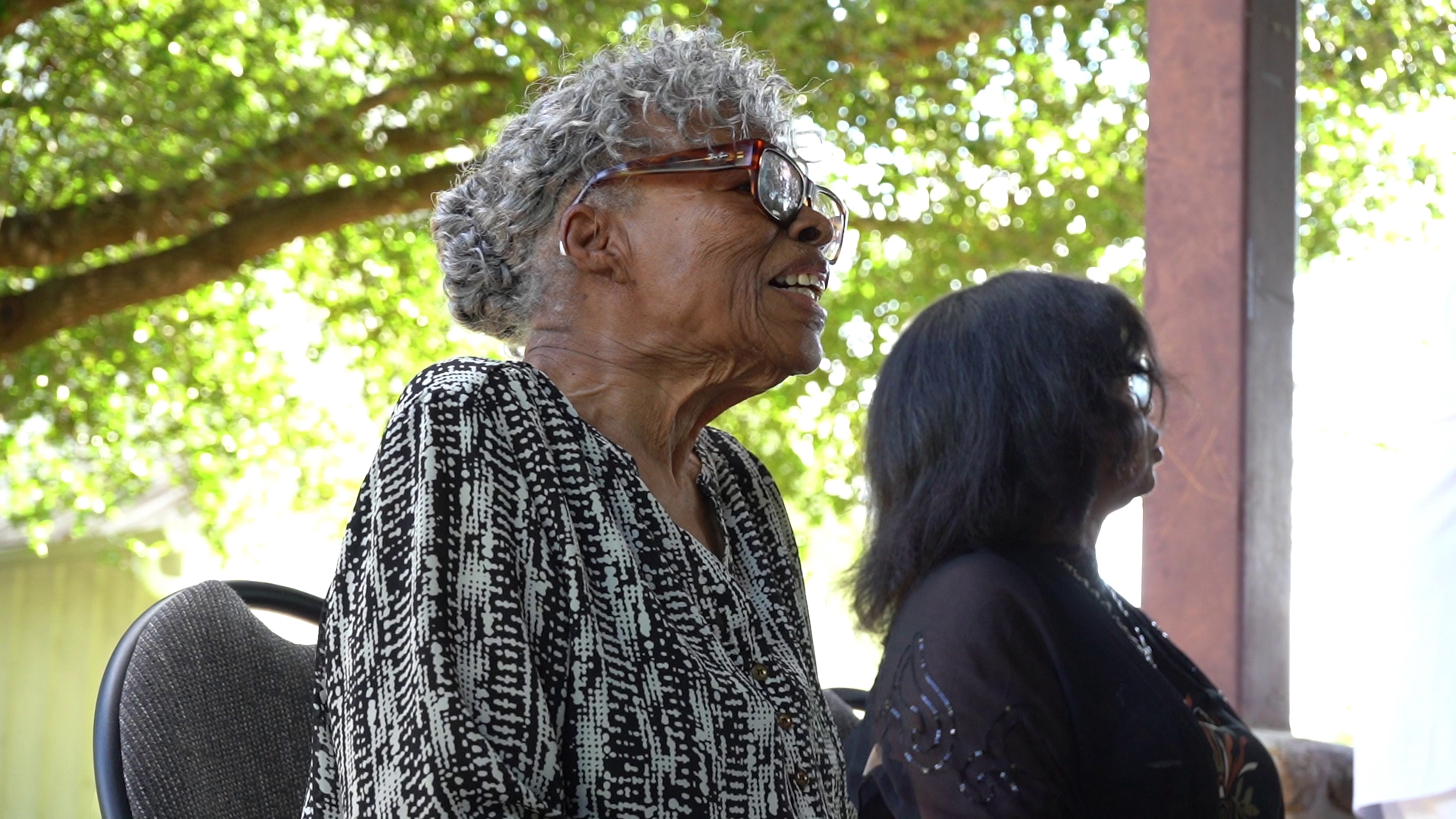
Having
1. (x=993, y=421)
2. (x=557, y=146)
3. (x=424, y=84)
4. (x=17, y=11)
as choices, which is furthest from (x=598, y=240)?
(x=424, y=84)

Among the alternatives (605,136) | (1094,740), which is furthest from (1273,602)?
(605,136)

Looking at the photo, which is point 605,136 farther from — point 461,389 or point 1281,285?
point 1281,285

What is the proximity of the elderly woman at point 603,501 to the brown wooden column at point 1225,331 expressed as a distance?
4.17 feet

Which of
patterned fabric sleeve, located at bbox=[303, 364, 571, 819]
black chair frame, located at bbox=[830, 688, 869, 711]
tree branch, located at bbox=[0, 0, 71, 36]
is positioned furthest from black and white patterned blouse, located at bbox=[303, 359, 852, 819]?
tree branch, located at bbox=[0, 0, 71, 36]

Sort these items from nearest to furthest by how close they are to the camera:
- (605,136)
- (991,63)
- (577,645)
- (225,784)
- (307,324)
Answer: (577,645) < (225,784) < (605,136) < (991,63) < (307,324)

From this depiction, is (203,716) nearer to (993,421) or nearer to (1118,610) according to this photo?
(993,421)

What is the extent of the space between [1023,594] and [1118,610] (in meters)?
0.28

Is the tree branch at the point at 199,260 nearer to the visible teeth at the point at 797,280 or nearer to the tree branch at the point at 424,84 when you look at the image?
the tree branch at the point at 424,84

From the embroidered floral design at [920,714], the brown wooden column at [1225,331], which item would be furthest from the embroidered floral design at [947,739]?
the brown wooden column at [1225,331]

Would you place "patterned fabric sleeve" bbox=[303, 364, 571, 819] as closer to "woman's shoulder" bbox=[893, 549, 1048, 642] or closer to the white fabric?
"woman's shoulder" bbox=[893, 549, 1048, 642]

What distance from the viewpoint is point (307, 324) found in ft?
26.9

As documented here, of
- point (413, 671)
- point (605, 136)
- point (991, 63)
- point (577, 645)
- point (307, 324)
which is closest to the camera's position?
point (413, 671)

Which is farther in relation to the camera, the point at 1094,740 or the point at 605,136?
the point at 1094,740

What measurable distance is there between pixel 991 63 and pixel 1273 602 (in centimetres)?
443
